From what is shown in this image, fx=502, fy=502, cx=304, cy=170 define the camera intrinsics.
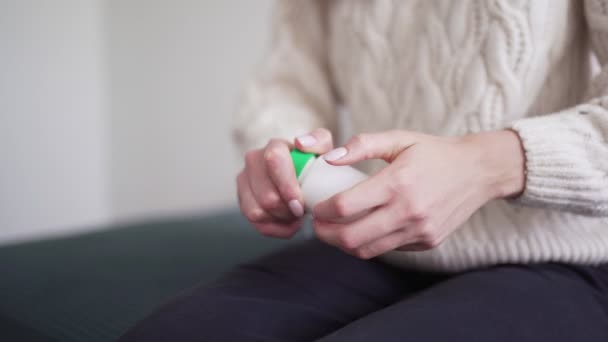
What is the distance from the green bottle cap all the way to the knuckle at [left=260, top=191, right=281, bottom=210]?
0.04 meters

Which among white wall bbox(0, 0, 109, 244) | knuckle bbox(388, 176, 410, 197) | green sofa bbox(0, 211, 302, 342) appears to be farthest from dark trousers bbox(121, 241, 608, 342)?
white wall bbox(0, 0, 109, 244)

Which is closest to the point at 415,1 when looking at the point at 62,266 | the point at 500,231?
the point at 500,231

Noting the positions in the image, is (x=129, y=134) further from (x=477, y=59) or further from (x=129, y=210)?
(x=477, y=59)

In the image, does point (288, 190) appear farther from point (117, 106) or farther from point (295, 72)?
point (117, 106)

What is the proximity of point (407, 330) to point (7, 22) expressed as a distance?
205 cm

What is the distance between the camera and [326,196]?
45 cm

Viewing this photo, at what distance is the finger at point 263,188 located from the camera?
495 mm

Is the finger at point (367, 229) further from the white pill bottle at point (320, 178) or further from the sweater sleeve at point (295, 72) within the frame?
the sweater sleeve at point (295, 72)

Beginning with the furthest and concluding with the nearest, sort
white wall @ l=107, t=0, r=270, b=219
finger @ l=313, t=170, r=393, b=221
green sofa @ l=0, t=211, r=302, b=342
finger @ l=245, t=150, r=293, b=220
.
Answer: white wall @ l=107, t=0, r=270, b=219 < green sofa @ l=0, t=211, r=302, b=342 < finger @ l=245, t=150, r=293, b=220 < finger @ l=313, t=170, r=393, b=221

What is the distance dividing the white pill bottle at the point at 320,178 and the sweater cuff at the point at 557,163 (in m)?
0.16

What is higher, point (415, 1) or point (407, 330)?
point (415, 1)

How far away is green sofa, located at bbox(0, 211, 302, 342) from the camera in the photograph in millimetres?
685

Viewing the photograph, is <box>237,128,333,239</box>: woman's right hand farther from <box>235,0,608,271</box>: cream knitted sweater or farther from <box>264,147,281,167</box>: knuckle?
<box>235,0,608,271</box>: cream knitted sweater

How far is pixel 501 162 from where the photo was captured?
18.5 inches
